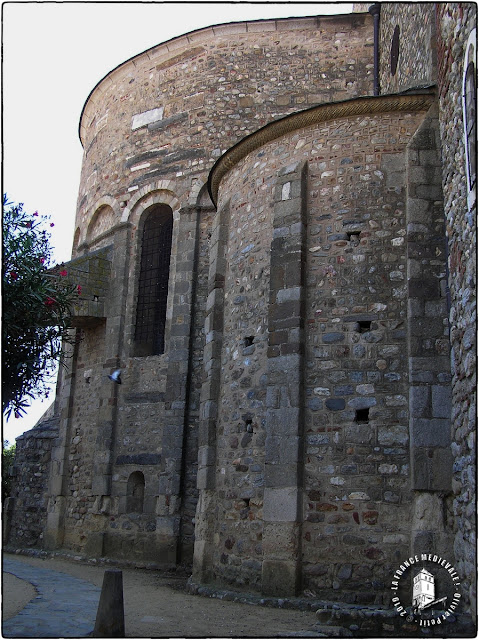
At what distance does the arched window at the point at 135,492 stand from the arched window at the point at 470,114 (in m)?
9.20

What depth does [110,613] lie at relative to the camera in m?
5.64

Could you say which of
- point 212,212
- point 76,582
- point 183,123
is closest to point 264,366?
point 76,582

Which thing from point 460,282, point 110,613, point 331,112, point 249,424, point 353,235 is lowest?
point 110,613

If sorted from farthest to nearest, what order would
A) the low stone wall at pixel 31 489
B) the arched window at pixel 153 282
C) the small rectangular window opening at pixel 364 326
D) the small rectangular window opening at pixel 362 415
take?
the low stone wall at pixel 31 489, the arched window at pixel 153 282, the small rectangular window opening at pixel 364 326, the small rectangular window opening at pixel 362 415

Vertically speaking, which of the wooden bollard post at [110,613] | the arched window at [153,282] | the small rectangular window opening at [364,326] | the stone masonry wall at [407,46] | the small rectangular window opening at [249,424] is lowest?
the wooden bollard post at [110,613]

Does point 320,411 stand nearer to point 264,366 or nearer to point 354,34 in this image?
point 264,366

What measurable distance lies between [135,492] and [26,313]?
7691 mm

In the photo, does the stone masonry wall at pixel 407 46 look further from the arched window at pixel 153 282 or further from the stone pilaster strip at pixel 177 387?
the arched window at pixel 153 282

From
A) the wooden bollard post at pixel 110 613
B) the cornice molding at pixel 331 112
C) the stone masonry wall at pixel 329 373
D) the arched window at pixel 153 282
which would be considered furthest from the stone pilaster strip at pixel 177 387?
the wooden bollard post at pixel 110 613

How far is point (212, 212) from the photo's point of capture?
14.2 m

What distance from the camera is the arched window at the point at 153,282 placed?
47.9 feet

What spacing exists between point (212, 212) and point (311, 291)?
5873mm

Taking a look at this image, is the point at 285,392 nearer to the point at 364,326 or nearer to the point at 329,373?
the point at 329,373

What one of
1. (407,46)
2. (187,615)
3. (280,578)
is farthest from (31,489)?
(407,46)
